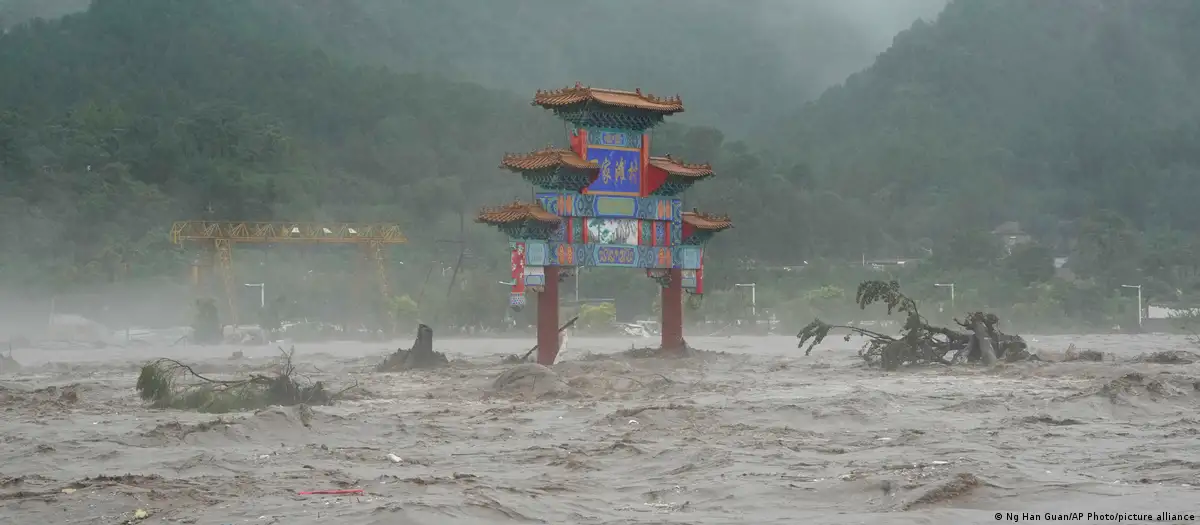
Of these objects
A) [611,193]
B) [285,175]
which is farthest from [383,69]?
[611,193]

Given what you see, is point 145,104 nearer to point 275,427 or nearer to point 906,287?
point 906,287

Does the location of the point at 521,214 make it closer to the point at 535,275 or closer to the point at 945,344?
the point at 535,275

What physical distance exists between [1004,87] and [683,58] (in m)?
43.9

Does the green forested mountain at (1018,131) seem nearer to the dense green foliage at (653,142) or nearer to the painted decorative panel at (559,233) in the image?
the dense green foliage at (653,142)

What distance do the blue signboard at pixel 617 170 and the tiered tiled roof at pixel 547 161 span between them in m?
0.42

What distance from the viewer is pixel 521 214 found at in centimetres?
3048

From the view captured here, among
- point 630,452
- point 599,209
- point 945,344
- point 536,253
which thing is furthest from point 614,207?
point 630,452

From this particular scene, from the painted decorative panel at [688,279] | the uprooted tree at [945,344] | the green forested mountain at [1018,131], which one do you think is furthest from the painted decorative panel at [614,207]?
the green forested mountain at [1018,131]

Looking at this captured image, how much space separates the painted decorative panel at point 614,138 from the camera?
32.1 m

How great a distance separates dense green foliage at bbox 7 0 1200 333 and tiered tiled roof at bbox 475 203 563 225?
1174 inches

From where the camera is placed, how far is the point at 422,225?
101312mm

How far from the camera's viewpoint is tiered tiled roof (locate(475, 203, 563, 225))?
3044cm

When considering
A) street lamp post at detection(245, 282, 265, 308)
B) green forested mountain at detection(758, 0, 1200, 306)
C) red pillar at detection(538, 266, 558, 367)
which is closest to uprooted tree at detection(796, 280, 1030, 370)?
red pillar at detection(538, 266, 558, 367)

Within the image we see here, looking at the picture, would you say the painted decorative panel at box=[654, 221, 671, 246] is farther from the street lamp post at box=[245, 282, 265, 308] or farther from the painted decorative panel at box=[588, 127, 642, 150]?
the street lamp post at box=[245, 282, 265, 308]
